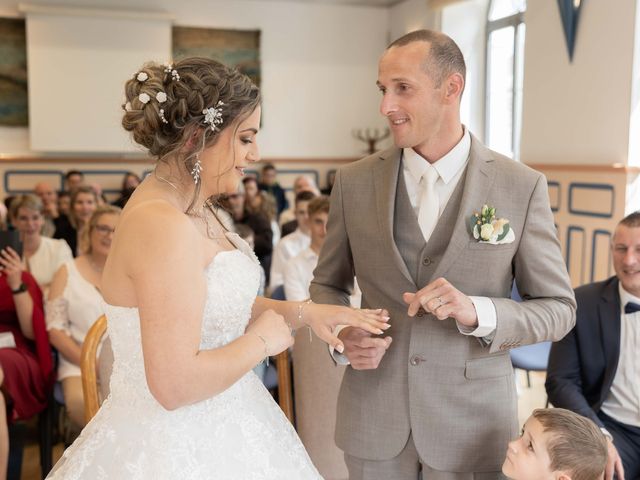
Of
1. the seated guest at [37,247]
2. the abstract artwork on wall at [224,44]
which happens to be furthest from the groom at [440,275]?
the abstract artwork on wall at [224,44]

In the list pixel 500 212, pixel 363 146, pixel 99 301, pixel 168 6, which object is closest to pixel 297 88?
pixel 363 146

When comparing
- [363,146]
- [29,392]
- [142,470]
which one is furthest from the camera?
[363,146]

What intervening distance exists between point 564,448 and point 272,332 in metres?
1.05

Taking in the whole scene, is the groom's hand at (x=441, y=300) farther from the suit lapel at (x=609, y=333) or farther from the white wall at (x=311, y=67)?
the white wall at (x=311, y=67)

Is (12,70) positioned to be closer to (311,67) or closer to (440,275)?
(311,67)

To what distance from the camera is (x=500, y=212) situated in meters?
1.88

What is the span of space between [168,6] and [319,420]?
8.95 m

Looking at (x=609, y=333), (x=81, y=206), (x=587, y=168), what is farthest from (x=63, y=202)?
(x=609, y=333)

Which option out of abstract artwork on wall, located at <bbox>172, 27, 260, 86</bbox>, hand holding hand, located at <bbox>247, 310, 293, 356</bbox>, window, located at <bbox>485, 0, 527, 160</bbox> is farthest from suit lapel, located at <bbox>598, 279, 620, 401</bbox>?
abstract artwork on wall, located at <bbox>172, 27, 260, 86</bbox>

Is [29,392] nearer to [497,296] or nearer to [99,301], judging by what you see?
[99,301]

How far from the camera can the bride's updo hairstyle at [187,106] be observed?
1.66 metres

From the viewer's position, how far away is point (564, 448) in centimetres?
215

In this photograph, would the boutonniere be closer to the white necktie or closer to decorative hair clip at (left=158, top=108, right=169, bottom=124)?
the white necktie

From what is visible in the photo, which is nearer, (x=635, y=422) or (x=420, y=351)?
(x=420, y=351)
